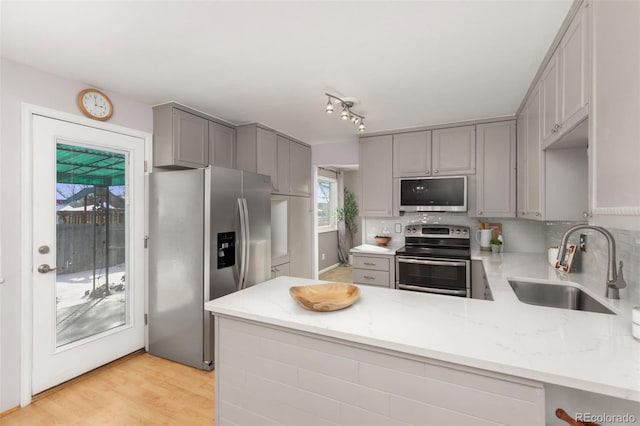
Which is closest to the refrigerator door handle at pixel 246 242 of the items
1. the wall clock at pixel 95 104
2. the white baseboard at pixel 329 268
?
the wall clock at pixel 95 104

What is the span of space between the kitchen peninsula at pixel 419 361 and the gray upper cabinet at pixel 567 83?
3.09 feet

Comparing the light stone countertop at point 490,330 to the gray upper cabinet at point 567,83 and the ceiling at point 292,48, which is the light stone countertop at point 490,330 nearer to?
the gray upper cabinet at point 567,83

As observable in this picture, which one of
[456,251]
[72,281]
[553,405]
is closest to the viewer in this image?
[553,405]

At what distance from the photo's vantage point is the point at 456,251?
340 centimetres

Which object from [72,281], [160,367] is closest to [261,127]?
[72,281]

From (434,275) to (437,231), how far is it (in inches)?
28.3

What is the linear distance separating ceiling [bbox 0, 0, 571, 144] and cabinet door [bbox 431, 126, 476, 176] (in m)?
0.57

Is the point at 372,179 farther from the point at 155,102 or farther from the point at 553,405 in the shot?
the point at 553,405

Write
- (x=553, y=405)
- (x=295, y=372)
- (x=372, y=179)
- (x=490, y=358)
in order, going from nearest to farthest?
(x=490, y=358), (x=553, y=405), (x=295, y=372), (x=372, y=179)

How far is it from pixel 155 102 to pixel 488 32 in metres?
2.76

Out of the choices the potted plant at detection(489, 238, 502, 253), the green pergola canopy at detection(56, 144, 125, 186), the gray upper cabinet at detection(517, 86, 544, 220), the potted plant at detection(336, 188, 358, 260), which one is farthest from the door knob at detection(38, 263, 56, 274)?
the potted plant at detection(336, 188, 358, 260)

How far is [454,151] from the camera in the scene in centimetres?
351

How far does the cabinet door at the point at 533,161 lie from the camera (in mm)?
2205

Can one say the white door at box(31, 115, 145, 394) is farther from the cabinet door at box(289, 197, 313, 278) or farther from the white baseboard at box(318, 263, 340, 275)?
the white baseboard at box(318, 263, 340, 275)
